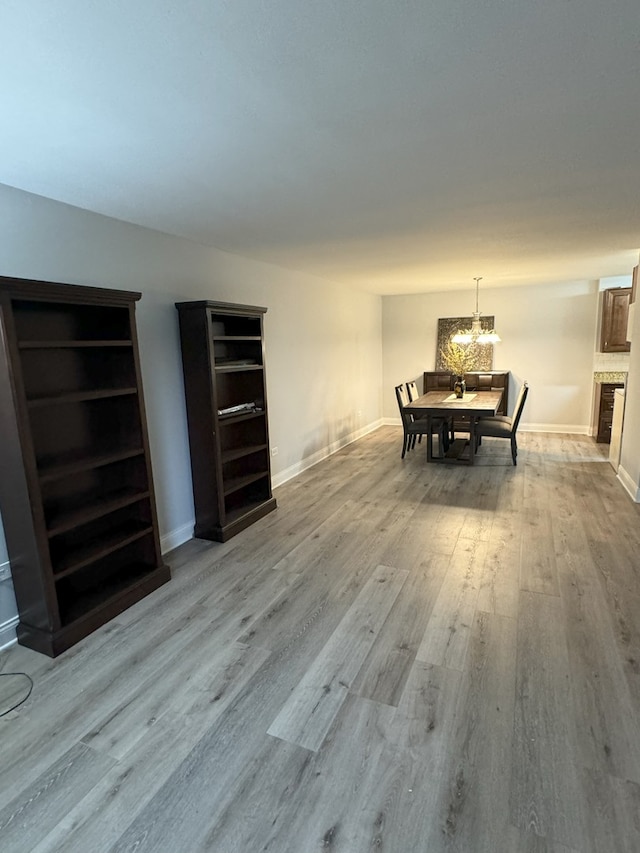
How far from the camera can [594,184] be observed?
7.82 ft

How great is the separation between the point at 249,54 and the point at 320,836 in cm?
234

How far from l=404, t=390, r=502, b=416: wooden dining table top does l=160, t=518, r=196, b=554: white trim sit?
3.03 m

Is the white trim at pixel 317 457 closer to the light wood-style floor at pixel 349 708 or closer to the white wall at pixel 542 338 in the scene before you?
the light wood-style floor at pixel 349 708

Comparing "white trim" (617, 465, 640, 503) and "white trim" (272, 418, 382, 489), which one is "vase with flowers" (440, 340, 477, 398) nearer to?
"white trim" (272, 418, 382, 489)

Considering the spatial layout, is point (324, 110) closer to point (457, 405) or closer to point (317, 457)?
point (457, 405)

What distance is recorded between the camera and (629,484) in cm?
425

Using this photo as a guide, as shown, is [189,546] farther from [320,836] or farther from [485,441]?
[485,441]

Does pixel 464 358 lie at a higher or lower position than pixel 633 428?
higher

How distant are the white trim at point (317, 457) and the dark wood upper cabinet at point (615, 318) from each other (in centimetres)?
369

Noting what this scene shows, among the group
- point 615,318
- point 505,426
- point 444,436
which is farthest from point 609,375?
point 444,436

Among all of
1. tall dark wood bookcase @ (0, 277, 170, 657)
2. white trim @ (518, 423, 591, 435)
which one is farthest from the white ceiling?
white trim @ (518, 423, 591, 435)

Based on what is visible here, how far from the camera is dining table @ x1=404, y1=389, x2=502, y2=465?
5.16m

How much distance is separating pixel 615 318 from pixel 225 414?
5658 mm

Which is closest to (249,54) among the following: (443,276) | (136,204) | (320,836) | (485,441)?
(136,204)
